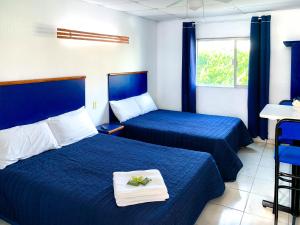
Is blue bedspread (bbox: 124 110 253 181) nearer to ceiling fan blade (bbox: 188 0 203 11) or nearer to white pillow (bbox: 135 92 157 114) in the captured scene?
white pillow (bbox: 135 92 157 114)

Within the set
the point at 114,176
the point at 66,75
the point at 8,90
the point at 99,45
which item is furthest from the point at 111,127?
the point at 114,176

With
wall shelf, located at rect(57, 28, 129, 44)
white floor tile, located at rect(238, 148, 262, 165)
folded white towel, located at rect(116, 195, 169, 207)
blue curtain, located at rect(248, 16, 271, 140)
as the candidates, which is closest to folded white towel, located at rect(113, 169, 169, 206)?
folded white towel, located at rect(116, 195, 169, 207)

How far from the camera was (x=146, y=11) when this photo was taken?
423 cm

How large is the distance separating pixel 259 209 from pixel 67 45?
2908mm

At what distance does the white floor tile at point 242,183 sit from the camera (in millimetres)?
3092

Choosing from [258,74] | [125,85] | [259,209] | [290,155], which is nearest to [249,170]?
[259,209]

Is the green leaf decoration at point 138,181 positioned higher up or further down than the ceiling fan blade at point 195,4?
further down

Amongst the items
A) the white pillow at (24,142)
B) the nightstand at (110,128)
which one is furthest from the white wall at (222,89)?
the white pillow at (24,142)

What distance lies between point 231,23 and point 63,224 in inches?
164

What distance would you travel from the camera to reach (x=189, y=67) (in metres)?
5.02

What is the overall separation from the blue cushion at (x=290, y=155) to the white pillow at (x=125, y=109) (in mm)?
2450

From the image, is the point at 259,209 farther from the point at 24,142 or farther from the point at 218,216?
the point at 24,142

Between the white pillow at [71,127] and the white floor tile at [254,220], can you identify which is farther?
the white pillow at [71,127]

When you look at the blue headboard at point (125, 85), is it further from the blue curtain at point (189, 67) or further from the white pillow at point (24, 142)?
the white pillow at point (24, 142)
